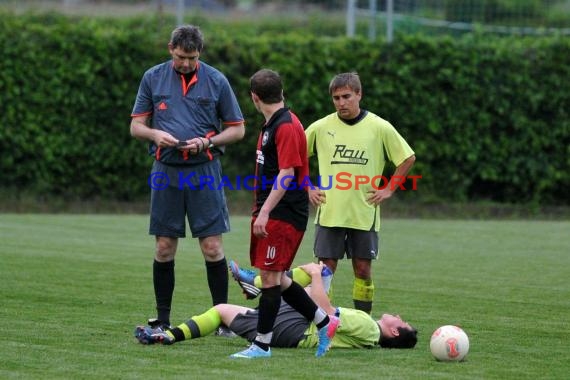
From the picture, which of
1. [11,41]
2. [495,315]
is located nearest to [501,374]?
[495,315]

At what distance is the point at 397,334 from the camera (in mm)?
7289

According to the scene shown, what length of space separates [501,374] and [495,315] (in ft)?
8.46

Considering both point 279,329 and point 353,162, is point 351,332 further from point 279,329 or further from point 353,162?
Answer: point 353,162

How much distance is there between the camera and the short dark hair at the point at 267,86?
6.91m

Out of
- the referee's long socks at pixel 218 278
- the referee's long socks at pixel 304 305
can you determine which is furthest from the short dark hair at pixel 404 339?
the referee's long socks at pixel 218 278

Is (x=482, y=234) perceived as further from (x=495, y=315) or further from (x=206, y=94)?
(x=206, y=94)

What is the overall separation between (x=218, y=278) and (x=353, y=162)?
1406 millimetres

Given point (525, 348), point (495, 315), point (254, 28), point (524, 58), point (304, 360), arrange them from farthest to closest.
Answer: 1. point (254, 28)
2. point (524, 58)
3. point (495, 315)
4. point (525, 348)
5. point (304, 360)

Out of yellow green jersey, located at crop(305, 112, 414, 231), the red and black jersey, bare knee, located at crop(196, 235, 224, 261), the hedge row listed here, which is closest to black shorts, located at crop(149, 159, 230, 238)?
bare knee, located at crop(196, 235, 224, 261)

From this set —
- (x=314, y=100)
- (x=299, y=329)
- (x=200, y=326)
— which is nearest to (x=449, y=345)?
(x=299, y=329)

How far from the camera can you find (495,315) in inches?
350

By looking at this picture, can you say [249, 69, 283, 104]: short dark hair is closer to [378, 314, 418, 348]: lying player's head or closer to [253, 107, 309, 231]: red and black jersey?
[253, 107, 309, 231]: red and black jersey

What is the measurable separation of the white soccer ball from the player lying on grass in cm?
54

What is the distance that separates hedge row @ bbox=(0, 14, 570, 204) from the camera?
19344 millimetres
